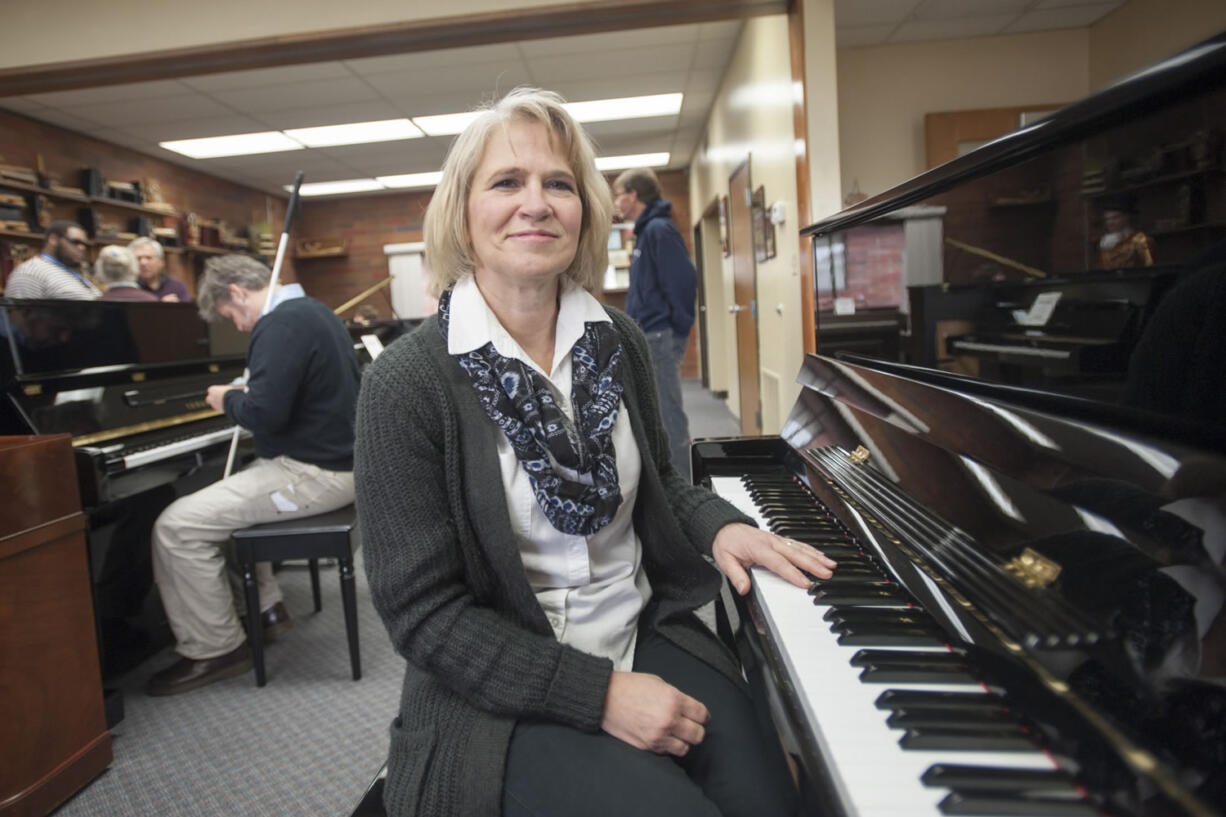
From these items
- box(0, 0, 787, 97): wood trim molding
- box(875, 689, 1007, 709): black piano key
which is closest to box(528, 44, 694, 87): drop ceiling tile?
box(0, 0, 787, 97): wood trim molding

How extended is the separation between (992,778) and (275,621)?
2.58 metres

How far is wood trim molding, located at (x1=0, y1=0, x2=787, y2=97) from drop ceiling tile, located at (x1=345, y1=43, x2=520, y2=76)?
1.56m

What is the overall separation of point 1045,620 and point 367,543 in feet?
2.52

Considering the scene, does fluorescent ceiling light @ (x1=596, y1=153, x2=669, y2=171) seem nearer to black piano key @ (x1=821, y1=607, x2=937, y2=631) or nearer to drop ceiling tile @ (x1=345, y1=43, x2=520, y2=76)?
drop ceiling tile @ (x1=345, y1=43, x2=520, y2=76)

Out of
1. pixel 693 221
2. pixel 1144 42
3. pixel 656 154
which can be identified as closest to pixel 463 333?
pixel 1144 42

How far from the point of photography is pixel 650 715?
0.88 metres

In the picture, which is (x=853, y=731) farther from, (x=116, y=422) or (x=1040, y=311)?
(x=116, y=422)

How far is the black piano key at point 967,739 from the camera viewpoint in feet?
1.71

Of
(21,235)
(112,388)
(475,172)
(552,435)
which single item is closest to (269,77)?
(21,235)

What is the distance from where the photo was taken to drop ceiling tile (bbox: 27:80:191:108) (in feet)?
16.3

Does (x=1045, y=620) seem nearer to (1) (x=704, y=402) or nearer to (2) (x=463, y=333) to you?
(2) (x=463, y=333)

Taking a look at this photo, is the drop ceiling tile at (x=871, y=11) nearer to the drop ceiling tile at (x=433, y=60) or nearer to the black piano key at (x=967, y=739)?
the drop ceiling tile at (x=433, y=60)

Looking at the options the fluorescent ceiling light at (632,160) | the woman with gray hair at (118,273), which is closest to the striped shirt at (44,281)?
the woman with gray hair at (118,273)

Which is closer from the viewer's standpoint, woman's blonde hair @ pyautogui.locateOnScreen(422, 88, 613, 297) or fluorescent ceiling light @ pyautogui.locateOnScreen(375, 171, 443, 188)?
woman's blonde hair @ pyautogui.locateOnScreen(422, 88, 613, 297)
